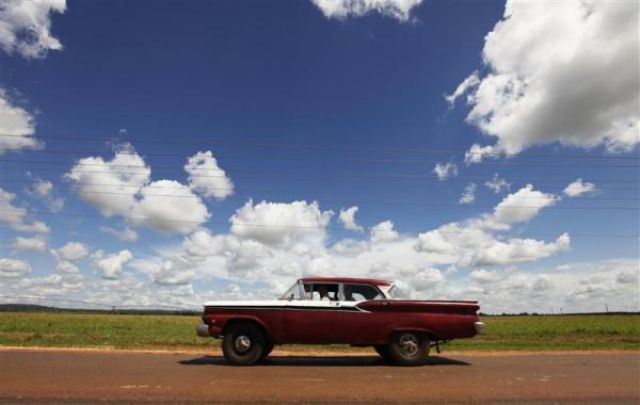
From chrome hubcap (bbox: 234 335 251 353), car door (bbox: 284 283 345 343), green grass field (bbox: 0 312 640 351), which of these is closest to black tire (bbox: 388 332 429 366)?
car door (bbox: 284 283 345 343)

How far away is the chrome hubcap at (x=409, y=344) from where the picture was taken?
1043 centimetres

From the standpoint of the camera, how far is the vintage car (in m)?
10.5

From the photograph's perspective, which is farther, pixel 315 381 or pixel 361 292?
pixel 361 292

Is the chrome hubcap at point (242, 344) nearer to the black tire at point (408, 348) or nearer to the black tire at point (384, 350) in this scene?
the black tire at point (384, 350)

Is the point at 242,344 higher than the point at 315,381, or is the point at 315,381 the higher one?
the point at 242,344

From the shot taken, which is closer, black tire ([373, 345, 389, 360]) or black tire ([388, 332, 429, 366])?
black tire ([388, 332, 429, 366])

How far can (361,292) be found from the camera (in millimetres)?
11000

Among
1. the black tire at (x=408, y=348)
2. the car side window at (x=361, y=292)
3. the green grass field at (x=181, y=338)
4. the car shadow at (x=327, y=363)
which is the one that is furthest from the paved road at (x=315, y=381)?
the green grass field at (x=181, y=338)

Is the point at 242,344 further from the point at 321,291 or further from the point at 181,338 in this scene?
the point at 181,338

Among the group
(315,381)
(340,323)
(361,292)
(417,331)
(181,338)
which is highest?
(361,292)

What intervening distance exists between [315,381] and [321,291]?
3319 millimetres

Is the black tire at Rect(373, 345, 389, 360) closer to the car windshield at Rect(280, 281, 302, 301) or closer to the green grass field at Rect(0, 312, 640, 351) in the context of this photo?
the car windshield at Rect(280, 281, 302, 301)

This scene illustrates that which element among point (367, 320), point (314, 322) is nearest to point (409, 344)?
point (367, 320)

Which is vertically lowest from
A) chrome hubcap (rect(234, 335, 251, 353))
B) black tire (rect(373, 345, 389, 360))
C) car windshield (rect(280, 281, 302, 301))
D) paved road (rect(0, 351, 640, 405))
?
paved road (rect(0, 351, 640, 405))
